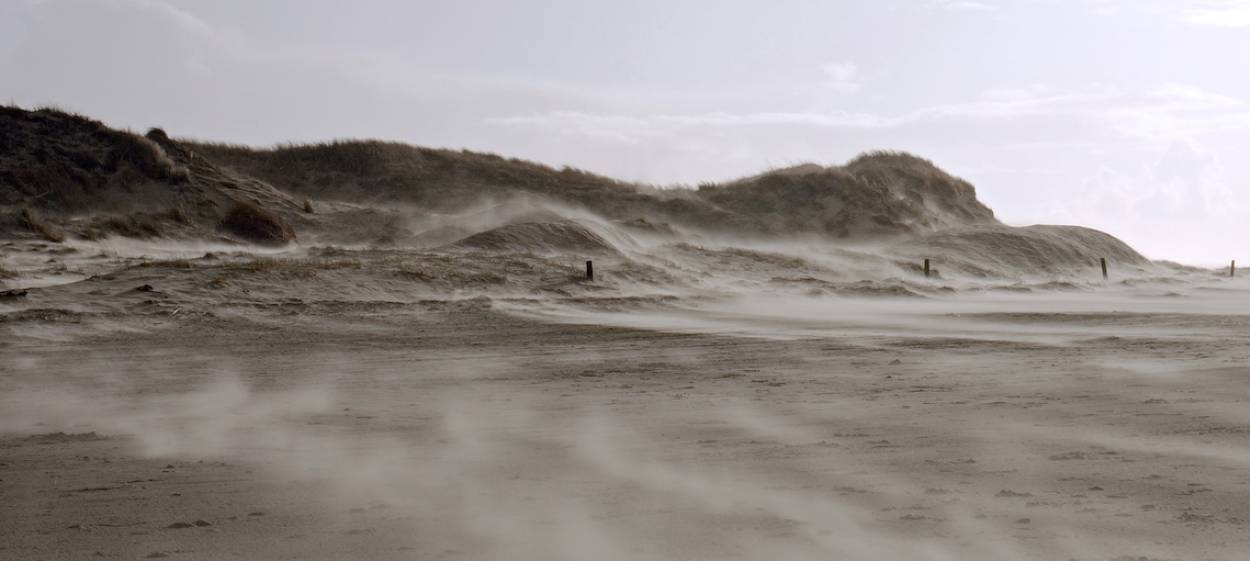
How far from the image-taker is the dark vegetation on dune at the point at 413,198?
86.0 ft

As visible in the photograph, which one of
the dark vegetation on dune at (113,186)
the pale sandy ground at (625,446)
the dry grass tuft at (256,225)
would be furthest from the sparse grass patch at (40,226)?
the pale sandy ground at (625,446)

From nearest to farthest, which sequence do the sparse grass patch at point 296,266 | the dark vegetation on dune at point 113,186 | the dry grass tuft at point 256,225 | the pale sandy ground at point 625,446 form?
the pale sandy ground at point 625,446, the sparse grass patch at point 296,266, the dark vegetation on dune at point 113,186, the dry grass tuft at point 256,225

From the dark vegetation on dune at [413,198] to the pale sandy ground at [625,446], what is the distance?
44.4 feet

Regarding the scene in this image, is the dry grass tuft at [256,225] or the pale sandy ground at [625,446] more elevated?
the dry grass tuft at [256,225]

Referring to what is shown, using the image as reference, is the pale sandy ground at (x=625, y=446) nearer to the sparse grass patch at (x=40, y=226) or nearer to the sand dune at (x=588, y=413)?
the sand dune at (x=588, y=413)

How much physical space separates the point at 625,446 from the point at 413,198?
3034 centimetres

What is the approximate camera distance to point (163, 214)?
86.4 feet

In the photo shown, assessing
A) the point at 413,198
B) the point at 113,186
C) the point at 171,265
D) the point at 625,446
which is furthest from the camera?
the point at 413,198

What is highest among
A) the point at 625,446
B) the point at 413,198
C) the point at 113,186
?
the point at 413,198

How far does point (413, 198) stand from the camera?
116 feet

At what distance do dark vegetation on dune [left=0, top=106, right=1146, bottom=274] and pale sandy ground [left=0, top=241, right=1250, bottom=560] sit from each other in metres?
13.5

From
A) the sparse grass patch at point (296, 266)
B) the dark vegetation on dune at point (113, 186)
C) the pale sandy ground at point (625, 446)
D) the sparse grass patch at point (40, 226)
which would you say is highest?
the dark vegetation on dune at point (113, 186)

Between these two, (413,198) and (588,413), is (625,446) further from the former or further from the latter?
(413,198)

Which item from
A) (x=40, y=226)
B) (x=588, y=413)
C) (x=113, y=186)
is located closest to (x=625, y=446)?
(x=588, y=413)
